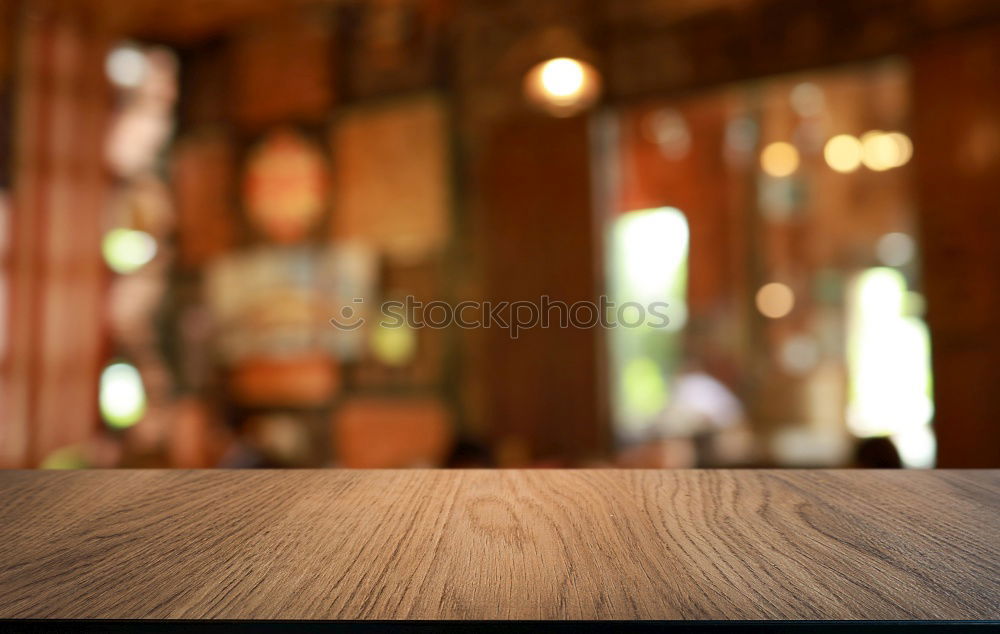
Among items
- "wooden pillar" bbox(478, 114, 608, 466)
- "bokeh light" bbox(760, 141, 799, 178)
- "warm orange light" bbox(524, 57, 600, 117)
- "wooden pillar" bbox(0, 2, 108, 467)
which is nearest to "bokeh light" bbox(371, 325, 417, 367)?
"wooden pillar" bbox(478, 114, 608, 466)

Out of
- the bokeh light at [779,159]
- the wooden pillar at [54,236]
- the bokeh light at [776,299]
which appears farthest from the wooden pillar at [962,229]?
the wooden pillar at [54,236]

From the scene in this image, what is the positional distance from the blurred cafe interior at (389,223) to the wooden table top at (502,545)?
3050 mm

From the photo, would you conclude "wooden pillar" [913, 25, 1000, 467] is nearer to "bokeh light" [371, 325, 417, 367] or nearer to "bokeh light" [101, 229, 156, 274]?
"bokeh light" [371, 325, 417, 367]

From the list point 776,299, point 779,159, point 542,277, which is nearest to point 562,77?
point 542,277

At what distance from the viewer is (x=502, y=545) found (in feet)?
1.25

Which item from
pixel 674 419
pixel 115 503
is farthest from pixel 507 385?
pixel 115 503

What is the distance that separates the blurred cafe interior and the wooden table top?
3050 mm

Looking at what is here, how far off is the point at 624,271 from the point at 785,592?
3.93m

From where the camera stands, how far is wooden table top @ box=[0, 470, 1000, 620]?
0.31 meters

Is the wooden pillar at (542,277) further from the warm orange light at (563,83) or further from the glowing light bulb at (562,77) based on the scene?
the glowing light bulb at (562,77)

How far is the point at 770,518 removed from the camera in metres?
0.42

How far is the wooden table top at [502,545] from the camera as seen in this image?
0.31 meters

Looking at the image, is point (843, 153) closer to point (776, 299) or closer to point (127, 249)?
point (776, 299)

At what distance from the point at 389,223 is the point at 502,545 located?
13.2 feet
